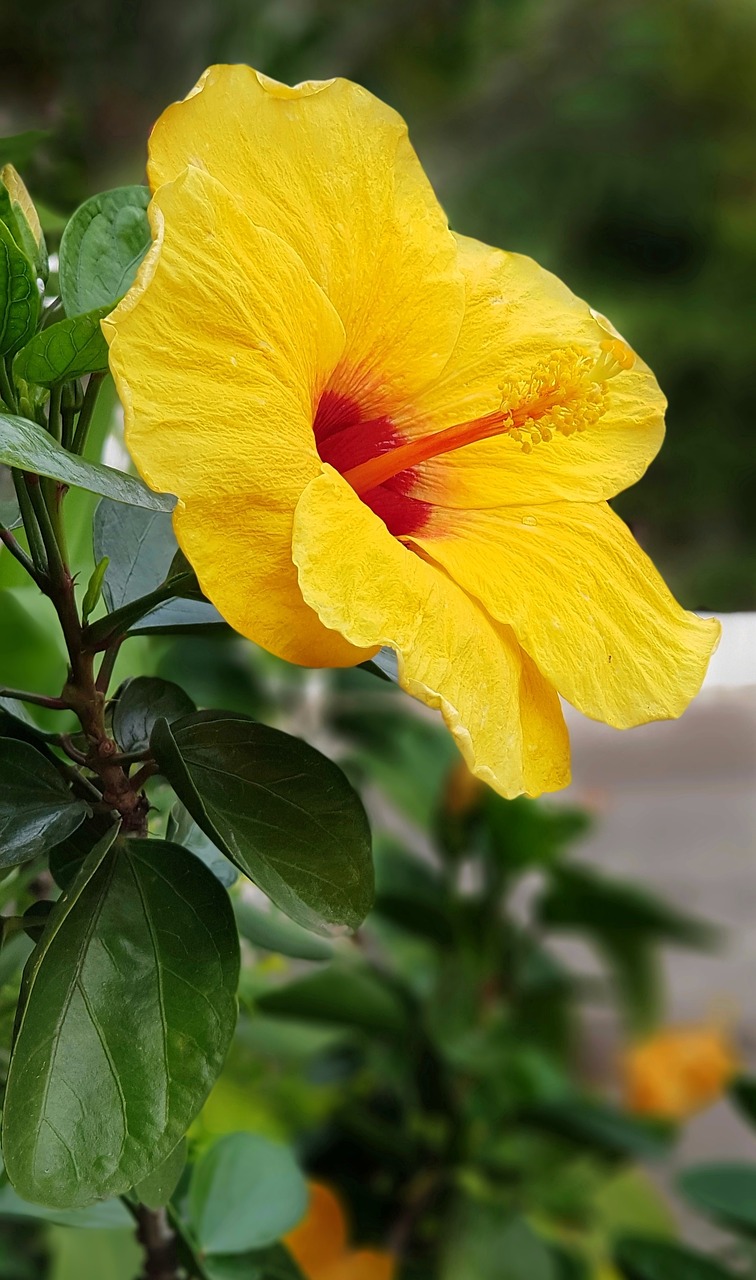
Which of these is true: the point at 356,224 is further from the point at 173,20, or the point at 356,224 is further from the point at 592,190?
the point at 592,190

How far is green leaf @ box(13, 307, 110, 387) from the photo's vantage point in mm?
306

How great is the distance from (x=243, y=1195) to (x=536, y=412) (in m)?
0.36

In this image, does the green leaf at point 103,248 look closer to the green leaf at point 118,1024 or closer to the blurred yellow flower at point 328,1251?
the green leaf at point 118,1024

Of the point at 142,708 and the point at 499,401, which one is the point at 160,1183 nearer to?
the point at 142,708

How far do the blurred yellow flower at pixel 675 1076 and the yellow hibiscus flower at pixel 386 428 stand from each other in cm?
116

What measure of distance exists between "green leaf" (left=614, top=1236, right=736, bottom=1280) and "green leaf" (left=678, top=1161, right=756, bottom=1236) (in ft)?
0.11

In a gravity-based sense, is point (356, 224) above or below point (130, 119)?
above

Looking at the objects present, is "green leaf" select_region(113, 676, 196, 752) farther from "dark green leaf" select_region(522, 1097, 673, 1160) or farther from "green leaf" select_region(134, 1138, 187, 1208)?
"dark green leaf" select_region(522, 1097, 673, 1160)

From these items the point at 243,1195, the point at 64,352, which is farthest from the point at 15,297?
the point at 243,1195

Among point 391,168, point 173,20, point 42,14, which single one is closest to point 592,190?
point 173,20

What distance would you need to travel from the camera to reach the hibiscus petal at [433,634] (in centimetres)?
29

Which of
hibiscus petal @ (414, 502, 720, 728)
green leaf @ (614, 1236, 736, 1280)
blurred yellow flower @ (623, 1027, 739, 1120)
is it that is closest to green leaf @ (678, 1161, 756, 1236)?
green leaf @ (614, 1236, 736, 1280)

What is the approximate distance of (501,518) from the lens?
1.26 feet

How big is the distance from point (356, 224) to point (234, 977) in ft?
0.74
